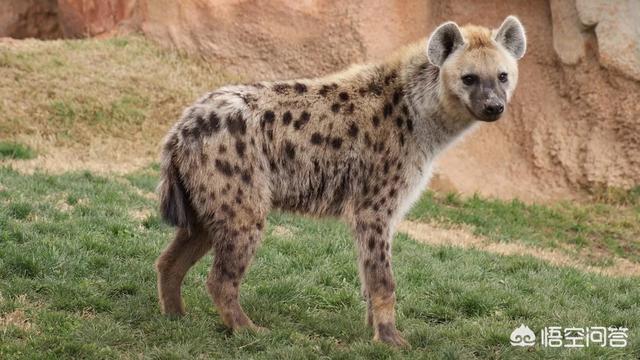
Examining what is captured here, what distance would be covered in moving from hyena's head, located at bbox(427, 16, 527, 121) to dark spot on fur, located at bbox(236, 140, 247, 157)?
119cm

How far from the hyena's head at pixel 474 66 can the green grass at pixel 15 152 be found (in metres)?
5.11

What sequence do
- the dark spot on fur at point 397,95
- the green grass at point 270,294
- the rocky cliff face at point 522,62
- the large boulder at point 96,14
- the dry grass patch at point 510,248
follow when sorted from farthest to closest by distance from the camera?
the large boulder at point 96,14
the rocky cliff face at point 522,62
the dry grass patch at point 510,248
the dark spot on fur at point 397,95
the green grass at point 270,294

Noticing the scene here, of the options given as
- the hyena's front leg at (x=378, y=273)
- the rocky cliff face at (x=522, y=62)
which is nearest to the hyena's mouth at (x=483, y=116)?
the hyena's front leg at (x=378, y=273)

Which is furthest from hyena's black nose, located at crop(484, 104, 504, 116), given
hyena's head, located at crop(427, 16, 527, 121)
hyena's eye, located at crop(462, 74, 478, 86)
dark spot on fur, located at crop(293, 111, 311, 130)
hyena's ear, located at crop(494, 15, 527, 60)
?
dark spot on fur, located at crop(293, 111, 311, 130)

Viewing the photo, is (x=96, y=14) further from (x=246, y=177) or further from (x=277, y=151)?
(x=246, y=177)

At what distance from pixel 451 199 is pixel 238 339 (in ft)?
18.9

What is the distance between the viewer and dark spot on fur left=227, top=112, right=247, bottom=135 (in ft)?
17.4

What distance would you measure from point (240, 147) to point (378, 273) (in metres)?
1.04

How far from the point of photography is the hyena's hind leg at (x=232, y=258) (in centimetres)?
522

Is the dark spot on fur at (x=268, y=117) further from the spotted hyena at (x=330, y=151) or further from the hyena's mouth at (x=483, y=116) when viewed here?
the hyena's mouth at (x=483, y=116)

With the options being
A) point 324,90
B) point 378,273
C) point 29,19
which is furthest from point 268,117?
point 29,19

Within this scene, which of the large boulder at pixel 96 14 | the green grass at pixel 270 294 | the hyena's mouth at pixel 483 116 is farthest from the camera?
the large boulder at pixel 96 14

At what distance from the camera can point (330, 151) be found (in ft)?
18.2

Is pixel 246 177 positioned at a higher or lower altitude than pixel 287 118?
lower
